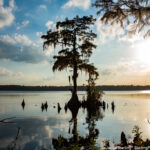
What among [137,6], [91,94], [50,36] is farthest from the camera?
[91,94]

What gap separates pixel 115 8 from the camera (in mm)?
9039

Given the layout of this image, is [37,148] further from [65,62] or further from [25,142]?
[65,62]

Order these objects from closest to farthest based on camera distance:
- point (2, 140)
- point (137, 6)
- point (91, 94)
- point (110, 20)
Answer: point (137, 6)
point (110, 20)
point (2, 140)
point (91, 94)

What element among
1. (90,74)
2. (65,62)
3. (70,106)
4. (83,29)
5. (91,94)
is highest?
(83,29)

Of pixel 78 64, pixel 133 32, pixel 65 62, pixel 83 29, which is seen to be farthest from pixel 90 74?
pixel 133 32

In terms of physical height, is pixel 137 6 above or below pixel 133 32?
above

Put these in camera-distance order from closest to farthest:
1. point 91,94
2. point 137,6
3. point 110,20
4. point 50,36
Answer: point 137,6 < point 110,20 < point 50,36 < point 91,94

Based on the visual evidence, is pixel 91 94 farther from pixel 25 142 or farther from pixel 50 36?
pixel 25 142

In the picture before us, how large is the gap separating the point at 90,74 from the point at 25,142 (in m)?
18.8

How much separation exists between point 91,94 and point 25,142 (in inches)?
764

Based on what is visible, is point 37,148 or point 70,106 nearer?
point 37,148

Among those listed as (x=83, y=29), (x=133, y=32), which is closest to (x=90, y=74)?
(x=83, y=29)

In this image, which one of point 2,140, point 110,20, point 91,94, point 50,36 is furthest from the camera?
point 91,94

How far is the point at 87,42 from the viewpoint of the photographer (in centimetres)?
2647
